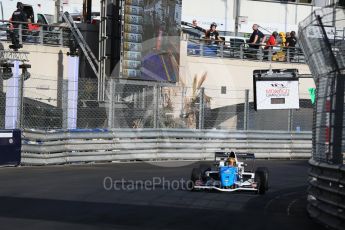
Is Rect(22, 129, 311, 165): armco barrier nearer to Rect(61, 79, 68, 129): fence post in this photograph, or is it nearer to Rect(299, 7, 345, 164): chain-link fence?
Rect(61, 79, 68, 129): fence post

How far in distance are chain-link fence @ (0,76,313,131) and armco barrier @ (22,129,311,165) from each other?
0.41 meters

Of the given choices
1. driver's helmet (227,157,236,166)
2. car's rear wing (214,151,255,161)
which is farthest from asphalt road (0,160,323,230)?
car's rear wing (214,151,255,161)

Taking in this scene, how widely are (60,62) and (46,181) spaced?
368 inches

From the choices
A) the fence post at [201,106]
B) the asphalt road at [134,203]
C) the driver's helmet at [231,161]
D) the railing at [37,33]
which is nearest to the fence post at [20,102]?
the asphalt road at [134,203]

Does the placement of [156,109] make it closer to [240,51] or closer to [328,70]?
[240,51]

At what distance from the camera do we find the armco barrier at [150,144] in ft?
60.4

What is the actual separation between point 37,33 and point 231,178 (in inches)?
471

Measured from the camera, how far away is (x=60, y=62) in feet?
75.6

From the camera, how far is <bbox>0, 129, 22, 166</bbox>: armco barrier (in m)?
17.4

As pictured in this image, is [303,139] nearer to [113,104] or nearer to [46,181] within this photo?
[113,104]

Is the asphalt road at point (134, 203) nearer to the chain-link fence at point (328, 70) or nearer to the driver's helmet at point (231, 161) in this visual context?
the driver's helmet at point (231, 161)

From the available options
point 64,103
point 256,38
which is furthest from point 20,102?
point 256,38

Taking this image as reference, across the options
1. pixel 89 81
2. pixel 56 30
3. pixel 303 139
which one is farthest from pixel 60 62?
pixel 303 139

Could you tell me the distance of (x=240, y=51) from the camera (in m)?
27.4
